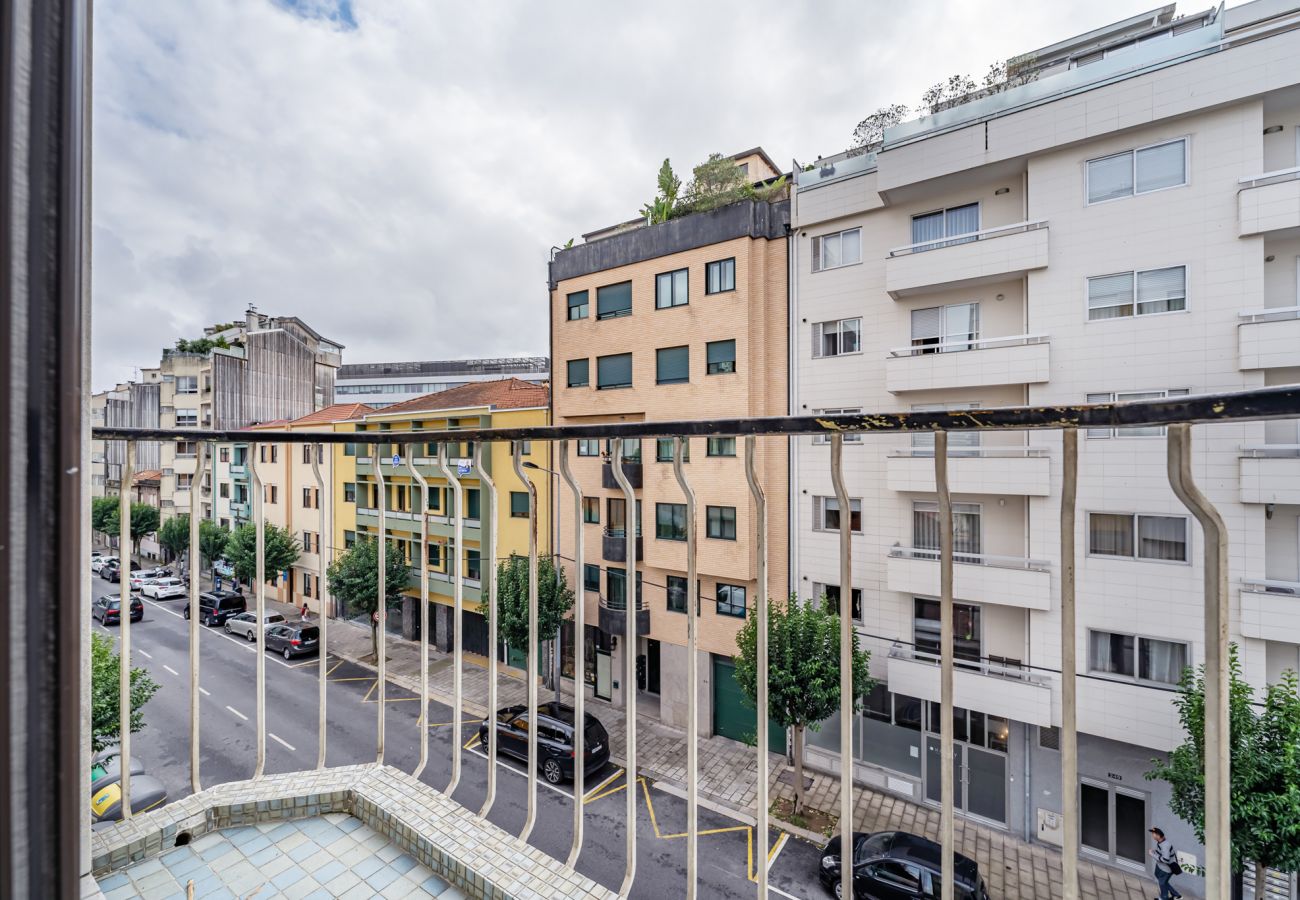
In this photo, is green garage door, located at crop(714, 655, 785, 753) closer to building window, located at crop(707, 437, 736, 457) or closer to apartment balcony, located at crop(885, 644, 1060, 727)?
apartment balcony, located at crop(885, 644, 1060, 727)

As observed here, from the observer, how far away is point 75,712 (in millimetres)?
507

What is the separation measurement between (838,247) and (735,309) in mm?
2086

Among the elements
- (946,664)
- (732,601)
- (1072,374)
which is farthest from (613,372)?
(946,664)

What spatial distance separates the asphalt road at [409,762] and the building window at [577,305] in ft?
29.3

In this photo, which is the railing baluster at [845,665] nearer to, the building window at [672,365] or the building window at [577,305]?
the building window at [672,365]

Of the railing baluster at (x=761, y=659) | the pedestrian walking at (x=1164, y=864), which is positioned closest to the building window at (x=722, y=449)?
the pedestrian walking at (x=1164, y=864)

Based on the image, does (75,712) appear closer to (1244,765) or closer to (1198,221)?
(1244,765)

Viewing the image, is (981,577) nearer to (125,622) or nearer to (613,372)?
(613,372)

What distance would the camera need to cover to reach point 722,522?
36.0 ft

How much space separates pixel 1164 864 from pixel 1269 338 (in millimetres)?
6355

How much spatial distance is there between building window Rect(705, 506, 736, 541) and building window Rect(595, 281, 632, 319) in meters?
4.69

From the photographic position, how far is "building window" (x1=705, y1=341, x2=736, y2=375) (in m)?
10.9

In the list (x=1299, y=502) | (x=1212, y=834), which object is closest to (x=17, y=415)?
(x=1212, y=834)

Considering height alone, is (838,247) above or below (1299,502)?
above
